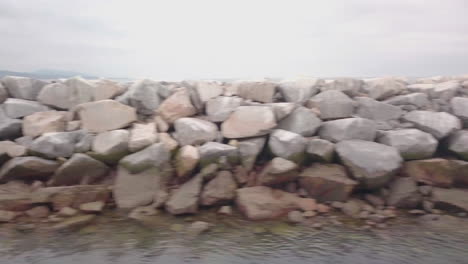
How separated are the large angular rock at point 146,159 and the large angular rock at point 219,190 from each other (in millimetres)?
1389

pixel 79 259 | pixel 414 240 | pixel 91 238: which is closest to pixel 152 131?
pixel 91 238

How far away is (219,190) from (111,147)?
3.05 m

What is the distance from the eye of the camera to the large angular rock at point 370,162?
336 inches

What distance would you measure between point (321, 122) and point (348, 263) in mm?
4984

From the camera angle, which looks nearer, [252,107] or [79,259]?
[79,259]

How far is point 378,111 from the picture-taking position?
1107 centimetres

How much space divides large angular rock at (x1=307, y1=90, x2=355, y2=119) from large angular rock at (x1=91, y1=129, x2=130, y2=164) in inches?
214

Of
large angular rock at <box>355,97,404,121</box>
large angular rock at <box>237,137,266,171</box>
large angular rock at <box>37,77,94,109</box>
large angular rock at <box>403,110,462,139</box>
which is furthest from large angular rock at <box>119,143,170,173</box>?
large angular rock at <box>403,110,462,139</box>

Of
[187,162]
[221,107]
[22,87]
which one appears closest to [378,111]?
[221,107]

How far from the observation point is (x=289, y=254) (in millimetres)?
6398

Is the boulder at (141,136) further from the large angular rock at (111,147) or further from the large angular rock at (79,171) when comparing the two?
the large angular rock at (79,171)

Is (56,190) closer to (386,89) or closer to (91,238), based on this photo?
(91,238)

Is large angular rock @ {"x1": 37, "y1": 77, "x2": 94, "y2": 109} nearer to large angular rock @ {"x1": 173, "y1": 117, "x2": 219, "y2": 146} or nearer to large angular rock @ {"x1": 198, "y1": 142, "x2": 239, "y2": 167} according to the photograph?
large angular rock @ {"x1": 173, "y1": 117, "x2": 219, "y2": 146}

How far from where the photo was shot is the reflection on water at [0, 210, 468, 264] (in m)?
6.24
